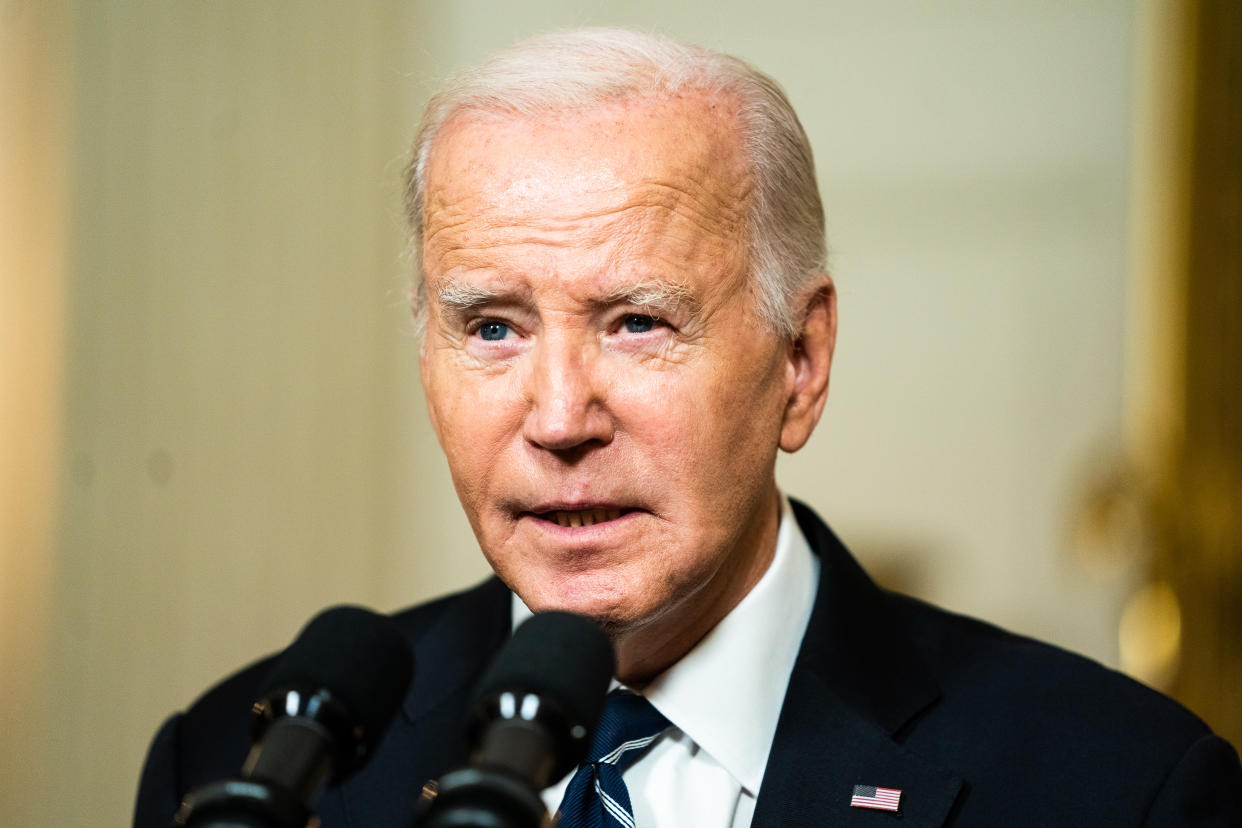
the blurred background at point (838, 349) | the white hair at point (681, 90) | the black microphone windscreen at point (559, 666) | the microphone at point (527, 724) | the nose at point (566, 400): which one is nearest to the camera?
the microphone at point (527, 724)

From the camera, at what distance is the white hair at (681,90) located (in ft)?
5.46

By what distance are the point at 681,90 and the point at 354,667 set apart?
3.11ft

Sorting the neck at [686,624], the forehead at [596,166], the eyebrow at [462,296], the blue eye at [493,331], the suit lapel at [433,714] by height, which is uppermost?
the forehead at [596,166]

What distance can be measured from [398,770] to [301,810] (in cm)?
102

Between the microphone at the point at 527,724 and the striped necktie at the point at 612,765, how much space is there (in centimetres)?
62

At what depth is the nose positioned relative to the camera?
154 centimetres

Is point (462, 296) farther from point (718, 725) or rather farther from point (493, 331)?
point (718, 725)

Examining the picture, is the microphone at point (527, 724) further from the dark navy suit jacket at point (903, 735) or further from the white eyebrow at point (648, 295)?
the dark navy suit jacket at point (903, 735)

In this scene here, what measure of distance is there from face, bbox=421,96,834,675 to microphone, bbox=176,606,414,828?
449 millimetres

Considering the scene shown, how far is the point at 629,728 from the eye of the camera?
1.75 metres

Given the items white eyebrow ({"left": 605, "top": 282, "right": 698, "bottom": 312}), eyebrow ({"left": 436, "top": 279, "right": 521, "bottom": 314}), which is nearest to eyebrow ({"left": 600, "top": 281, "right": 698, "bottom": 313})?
white eyebrow ({"left": 605, "top": 282, "right": 698, "bottom": 312})

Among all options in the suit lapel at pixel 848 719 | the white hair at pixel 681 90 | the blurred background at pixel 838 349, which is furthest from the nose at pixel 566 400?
the blurred background at pixel 838 349

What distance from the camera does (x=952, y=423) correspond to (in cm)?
341

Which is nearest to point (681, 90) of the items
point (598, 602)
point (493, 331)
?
point (493, 331)
